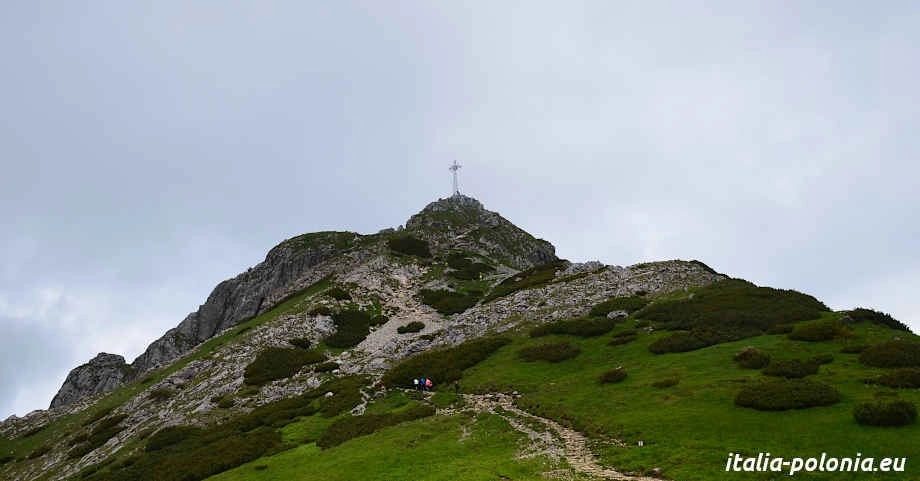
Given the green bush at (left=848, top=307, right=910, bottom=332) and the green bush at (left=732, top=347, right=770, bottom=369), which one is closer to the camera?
the green bush at (left=732, top=347, right=770, bottom=369)

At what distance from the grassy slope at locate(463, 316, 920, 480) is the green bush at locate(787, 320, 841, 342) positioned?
97cm

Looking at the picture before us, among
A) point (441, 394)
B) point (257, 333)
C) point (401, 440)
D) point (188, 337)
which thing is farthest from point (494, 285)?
point (188, 337)

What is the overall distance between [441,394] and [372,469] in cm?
1509

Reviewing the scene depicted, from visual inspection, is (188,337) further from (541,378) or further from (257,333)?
(541,378)

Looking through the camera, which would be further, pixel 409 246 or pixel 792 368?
pixel 409 246

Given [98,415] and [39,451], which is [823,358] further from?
[39,451]

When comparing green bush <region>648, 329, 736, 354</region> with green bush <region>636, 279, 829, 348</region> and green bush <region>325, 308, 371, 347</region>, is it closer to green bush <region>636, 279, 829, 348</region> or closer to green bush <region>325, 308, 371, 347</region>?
green bush <region>636, 279, 829, 348</region>

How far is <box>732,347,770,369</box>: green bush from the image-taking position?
32.4m

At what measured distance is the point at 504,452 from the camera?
1017 inches

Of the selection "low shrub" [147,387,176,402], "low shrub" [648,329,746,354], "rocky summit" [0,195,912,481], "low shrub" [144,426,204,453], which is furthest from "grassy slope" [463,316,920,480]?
"low shrub" [147,387,176,402]

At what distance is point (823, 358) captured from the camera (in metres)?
31.5

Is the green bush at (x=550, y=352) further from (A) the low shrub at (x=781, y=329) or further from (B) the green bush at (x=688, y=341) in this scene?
(A) the low shrub at (x=781, y=329)

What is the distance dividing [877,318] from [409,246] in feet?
282

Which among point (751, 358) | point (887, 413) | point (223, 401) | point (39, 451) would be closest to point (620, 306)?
point (751, 358)
